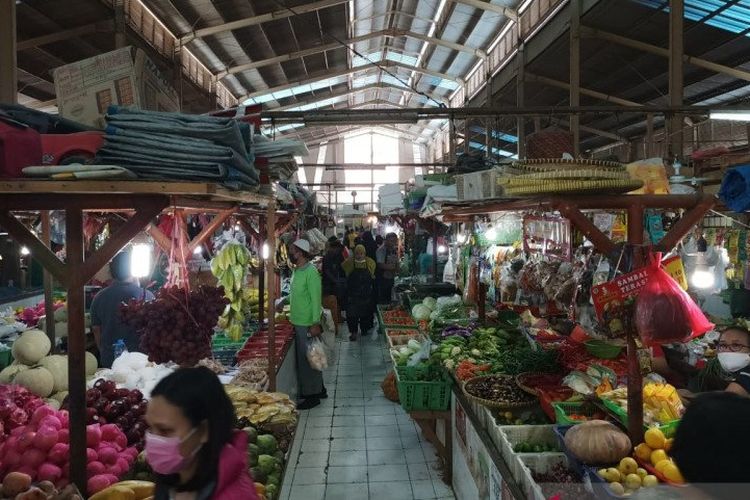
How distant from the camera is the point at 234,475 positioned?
1579 mm

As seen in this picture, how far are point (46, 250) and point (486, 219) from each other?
16.0 feet

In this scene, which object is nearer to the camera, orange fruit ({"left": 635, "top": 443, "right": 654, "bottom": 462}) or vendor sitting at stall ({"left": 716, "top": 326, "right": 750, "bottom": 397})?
orange fruit ({"left": 635, "top": 443, "right": 654, "bottom": 462})

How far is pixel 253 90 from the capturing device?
14.1 m

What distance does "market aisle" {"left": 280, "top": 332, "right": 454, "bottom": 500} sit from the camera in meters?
4.08

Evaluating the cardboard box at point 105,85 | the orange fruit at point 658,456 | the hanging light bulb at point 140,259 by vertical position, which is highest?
the cardboard box at point 105,85

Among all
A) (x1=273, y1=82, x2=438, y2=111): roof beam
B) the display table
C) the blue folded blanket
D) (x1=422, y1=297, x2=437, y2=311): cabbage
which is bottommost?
the display table

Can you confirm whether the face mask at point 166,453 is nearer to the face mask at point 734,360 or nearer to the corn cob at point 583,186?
the corn cob at point 583,186

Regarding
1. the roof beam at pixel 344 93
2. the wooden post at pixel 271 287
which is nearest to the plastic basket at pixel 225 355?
the wooden post at pixel 271 287

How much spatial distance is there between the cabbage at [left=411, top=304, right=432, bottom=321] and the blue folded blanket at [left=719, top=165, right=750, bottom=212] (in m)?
4.57

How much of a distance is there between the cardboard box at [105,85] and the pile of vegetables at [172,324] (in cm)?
89

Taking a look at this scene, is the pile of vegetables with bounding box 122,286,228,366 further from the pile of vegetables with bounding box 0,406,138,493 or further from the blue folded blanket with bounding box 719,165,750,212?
the blue folded blanket with bounding box 719,165,750,212

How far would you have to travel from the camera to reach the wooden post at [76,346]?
2051 millimetres

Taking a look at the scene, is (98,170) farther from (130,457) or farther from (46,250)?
(130,457)

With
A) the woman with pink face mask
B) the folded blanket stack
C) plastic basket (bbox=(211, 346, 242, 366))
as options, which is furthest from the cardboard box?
plastic basket (bbox=(211, 346, 242, 366))
